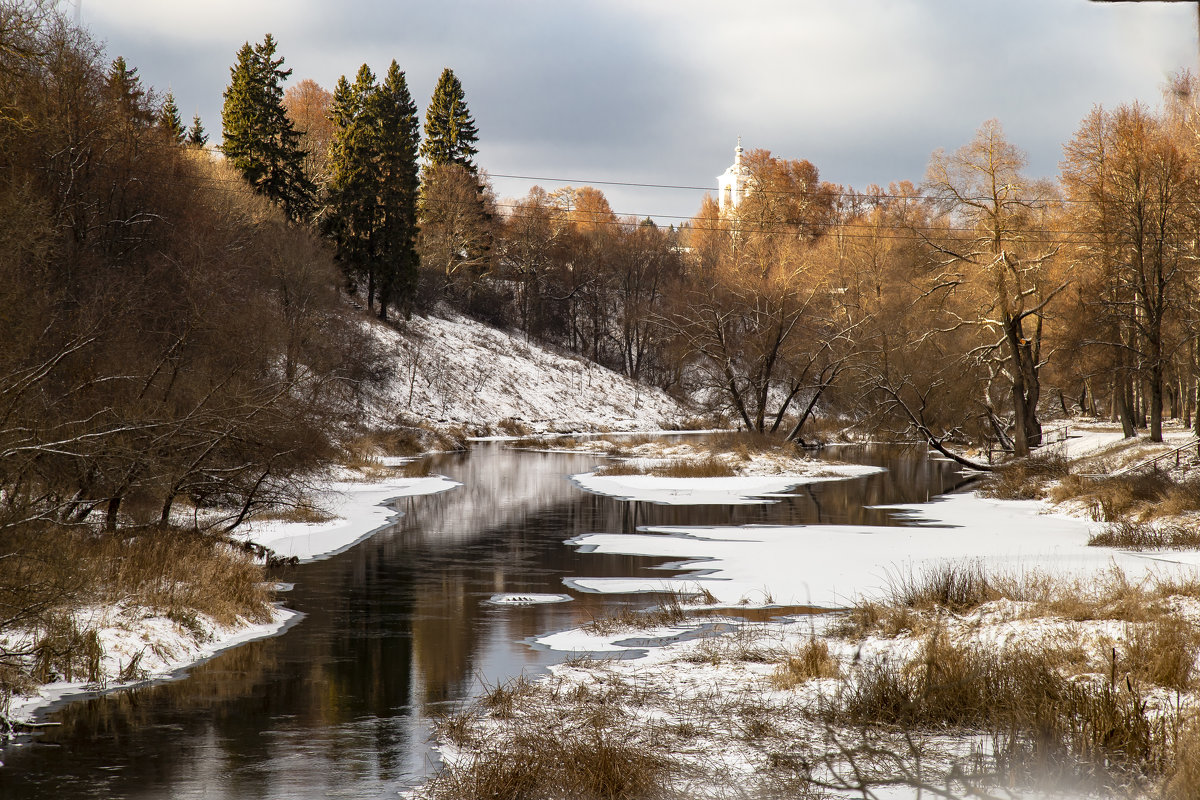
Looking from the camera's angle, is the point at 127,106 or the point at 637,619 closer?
the point at 637,619

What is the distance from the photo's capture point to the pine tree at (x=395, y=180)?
2574 inches

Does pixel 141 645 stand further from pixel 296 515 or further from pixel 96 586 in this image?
pixel 296 515

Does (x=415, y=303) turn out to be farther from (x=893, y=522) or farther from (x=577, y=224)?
(x=893, y=522)

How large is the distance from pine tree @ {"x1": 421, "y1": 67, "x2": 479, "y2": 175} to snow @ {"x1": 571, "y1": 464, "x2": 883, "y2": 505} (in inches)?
2061

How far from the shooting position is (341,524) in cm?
2509

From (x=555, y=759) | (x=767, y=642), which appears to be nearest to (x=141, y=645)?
(x=555, y=759)

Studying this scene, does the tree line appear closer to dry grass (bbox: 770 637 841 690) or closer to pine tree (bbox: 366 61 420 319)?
dry grass (bbox: 770 637 841 690)

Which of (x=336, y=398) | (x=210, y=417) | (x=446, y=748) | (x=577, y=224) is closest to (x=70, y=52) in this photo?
(x=210, y=417)

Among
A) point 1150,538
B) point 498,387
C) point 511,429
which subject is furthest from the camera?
point 498,387

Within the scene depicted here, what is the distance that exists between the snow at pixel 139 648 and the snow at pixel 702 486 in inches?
754

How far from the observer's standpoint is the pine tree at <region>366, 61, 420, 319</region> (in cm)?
6538

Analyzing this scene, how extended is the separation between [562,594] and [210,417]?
646cm

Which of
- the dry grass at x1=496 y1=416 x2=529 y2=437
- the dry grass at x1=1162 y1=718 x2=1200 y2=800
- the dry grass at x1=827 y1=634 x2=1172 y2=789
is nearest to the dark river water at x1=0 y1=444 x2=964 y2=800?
the dry grass at x1=827 y1=634 x2=1172 y2=789

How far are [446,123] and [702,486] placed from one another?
5935cm
